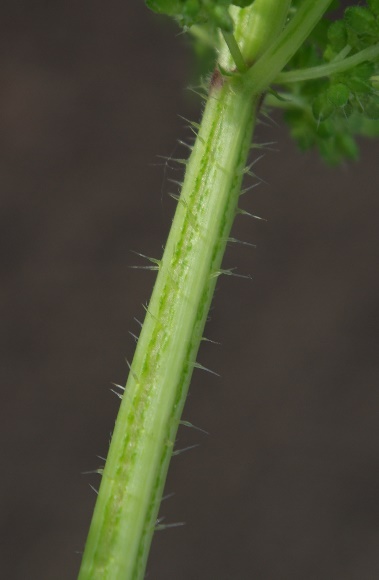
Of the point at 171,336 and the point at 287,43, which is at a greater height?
the point at 287,43

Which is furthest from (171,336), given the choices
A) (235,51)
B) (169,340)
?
(235,51)

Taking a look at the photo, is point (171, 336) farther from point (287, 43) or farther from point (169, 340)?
point (287, 43)

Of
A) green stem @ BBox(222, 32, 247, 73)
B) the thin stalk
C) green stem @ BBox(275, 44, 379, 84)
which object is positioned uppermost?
green stem @ BBox(275, 44, 379, 84)

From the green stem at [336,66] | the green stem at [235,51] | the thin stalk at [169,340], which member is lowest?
the thin stalk at [169,340]

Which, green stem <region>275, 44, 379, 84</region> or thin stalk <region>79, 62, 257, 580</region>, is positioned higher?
green stem <region>275, 44, 379, 84</region>

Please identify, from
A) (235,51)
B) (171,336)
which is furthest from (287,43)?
(171,336)

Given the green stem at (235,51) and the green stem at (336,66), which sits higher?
the green stem at (336,66)

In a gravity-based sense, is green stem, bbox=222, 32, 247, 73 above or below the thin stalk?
above

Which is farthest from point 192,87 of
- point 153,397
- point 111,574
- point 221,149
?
point 111,574

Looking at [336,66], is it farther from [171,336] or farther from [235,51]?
[171,336]
